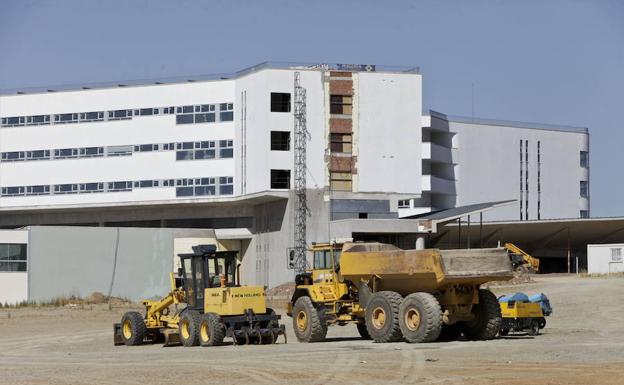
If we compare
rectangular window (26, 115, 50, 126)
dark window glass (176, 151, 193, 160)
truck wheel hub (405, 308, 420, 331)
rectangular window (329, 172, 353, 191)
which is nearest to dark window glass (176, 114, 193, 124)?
dark window glass (176, 151, 193, 160)

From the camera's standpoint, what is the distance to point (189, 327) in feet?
105

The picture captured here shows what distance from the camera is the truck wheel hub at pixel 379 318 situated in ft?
101

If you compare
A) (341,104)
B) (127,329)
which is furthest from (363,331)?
(341,104)

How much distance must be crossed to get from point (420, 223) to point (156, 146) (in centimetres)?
2022

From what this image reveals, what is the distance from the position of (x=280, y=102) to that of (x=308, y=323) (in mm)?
46249

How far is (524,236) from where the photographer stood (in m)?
85.8

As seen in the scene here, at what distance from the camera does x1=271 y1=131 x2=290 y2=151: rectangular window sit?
253ft

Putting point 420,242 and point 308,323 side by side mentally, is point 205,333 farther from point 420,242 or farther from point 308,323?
point 420,242

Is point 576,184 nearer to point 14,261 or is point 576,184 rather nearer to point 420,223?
point 420,223

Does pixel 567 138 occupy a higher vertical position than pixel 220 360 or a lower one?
higher

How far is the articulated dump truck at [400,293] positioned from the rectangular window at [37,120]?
181 feet

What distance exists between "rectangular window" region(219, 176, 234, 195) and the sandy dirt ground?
39674mm

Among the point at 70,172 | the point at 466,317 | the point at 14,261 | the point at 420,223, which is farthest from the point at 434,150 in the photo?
the point at 466,317

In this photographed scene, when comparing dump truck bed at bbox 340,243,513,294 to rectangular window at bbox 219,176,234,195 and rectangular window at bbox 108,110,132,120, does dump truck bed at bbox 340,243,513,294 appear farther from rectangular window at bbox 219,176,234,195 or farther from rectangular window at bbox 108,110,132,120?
rectangular window at bbox 108,110,132,120
